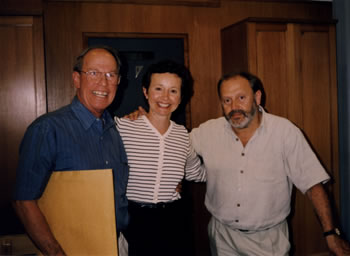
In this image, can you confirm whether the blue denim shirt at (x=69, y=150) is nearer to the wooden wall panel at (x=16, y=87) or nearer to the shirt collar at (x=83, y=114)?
the shirt collar at (x=83, y=114)

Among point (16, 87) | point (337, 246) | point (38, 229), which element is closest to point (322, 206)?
point (337, 246)

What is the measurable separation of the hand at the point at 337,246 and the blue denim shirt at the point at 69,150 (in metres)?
0.90

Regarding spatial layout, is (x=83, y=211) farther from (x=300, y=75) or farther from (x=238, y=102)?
(x=300, y=75)

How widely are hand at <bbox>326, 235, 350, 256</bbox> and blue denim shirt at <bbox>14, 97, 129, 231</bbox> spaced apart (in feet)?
2.95

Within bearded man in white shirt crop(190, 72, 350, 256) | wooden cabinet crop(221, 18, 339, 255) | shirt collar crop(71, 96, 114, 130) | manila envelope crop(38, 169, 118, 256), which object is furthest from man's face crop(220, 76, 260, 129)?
manila envelope crop(38, 169, 118, 256)

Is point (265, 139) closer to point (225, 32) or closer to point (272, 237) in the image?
point (272, 237)

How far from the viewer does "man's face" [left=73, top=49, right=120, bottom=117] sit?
1.32 meters

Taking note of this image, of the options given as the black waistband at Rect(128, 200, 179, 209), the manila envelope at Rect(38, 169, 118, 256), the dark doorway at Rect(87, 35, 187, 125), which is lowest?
the black waistband at Rect(128, 200, 179, 209)

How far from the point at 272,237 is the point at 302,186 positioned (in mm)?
285

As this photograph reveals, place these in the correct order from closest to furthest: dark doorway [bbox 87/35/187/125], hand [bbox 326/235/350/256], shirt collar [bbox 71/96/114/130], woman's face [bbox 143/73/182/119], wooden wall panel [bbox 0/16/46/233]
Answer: shirt collar [bbox 71/96/114/130] < hand [bbox 326/235/350/256] < woman's face [bbox 143/73/182/119] < wooden wall panel [bbox 0/16/46/233] < dark doorway [bbox 87/35/187/125]

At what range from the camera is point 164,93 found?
1.58 metres

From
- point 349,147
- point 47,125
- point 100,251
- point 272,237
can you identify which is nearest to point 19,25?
point 47,125

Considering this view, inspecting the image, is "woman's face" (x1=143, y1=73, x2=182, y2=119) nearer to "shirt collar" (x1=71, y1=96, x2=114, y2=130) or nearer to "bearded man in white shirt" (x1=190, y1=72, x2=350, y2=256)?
"bearded man in white shirt" (x1=190, y1=72, x2=350, y2=256)

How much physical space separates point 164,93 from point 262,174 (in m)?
0.62
